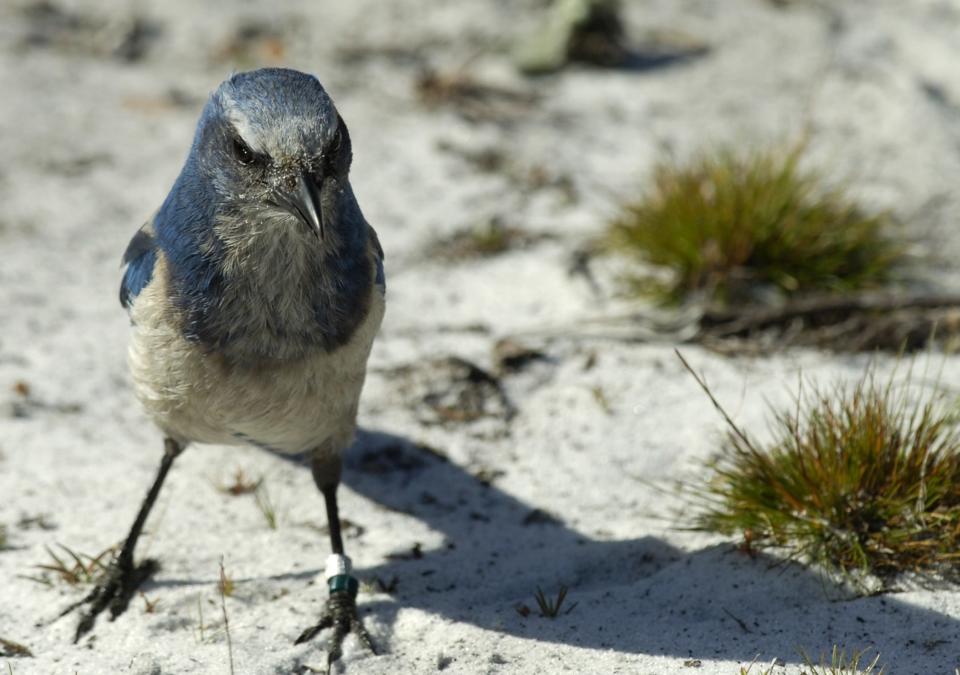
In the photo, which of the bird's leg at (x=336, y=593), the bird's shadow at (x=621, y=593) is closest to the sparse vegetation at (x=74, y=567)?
the bird's leg at (x=336, y=593)

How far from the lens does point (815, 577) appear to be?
148 inches

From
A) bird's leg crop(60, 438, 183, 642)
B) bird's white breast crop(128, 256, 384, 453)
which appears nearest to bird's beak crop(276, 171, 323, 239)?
bird's white breast crop(128, 256, 384, 453)

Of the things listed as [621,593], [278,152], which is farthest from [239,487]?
[278,152]

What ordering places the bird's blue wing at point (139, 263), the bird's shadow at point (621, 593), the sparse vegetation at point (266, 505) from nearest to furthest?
the bird's shadow at point (621, 593), the bird's blue wing at point (139, 263), the sparse vegetation at point (266, 505)

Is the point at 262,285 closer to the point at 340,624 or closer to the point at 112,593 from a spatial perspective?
the point at 340,624

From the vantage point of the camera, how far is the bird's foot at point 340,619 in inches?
143

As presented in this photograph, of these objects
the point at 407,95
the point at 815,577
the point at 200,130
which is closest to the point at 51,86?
the point at 407,95

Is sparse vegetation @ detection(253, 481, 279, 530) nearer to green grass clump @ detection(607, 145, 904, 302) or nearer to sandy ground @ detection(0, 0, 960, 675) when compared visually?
sandy ground @ detection(0, 0, 960, 675)

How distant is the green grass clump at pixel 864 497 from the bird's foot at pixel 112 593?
6.75ft

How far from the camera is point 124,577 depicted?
155 inches

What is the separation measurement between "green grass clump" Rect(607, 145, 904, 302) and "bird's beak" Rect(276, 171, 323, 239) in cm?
276

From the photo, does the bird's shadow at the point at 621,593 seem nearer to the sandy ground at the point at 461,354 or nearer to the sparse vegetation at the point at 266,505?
the sandy ground at the point at 461,354

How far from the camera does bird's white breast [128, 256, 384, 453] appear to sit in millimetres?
3520

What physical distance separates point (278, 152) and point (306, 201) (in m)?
0.17
